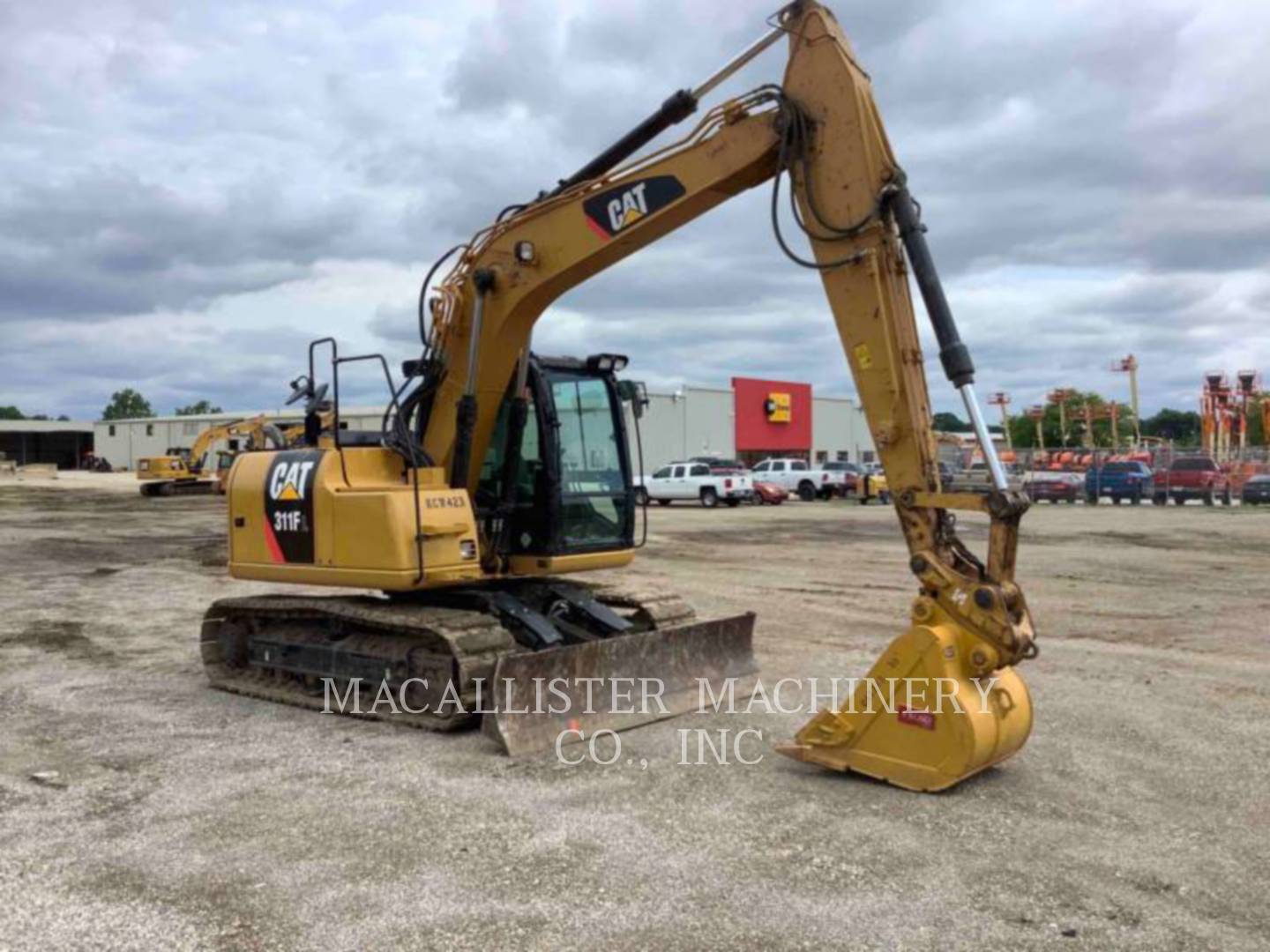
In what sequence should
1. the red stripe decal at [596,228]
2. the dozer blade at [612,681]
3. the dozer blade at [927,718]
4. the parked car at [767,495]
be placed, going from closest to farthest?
the dozer blade at [927,718], the dozer blade at [612,681], the red stripe decal at [596,228], the parked car at [767,495]

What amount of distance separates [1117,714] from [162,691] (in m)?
7.37

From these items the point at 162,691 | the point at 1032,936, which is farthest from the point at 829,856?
the point at 162,691

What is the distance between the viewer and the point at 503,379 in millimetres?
8344

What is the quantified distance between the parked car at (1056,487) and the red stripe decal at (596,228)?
3554 centimetres

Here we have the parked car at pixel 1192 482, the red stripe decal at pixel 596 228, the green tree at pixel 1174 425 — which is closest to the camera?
the red stripe decal at pixel 596 228

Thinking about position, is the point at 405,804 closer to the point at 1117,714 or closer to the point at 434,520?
the point at 434,520

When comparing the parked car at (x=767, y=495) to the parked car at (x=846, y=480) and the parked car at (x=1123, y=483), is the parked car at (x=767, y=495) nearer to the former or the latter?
the parked car at (x=846, y=480)

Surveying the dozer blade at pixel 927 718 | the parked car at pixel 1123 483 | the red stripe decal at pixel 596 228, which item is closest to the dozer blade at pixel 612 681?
the dozer blade at pixel 927 718

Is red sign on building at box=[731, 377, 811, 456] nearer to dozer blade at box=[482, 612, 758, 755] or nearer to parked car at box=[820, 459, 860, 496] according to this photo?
parked car at box=[820, 459, 860, 496]

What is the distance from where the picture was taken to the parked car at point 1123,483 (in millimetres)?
39250

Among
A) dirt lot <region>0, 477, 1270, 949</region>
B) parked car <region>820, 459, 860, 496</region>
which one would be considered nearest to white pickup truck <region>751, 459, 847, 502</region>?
parked car <region>820, 459, 860, 496</region>

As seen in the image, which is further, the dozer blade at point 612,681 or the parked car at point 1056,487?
the parked car at point 1056,487

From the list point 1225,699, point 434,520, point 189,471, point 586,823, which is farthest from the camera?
point 189,471

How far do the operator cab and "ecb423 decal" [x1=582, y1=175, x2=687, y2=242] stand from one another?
139cm
